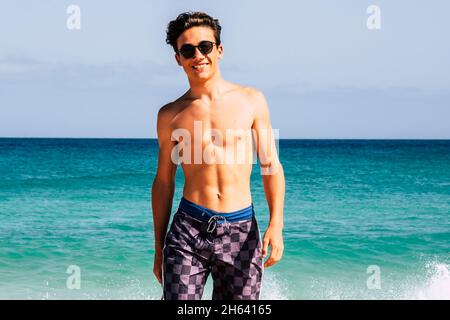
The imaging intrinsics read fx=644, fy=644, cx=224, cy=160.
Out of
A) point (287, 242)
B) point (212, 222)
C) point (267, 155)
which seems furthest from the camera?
point (287, 242)

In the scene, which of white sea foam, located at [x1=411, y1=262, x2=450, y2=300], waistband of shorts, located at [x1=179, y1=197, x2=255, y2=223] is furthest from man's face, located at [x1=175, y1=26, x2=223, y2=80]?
white sea foam, located at [x1=411, y1=262, x2=450, y2=300]

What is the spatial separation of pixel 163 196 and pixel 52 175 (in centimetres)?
2367

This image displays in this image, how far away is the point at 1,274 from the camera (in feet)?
29.7

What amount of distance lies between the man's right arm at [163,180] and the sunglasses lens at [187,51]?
1.04ft

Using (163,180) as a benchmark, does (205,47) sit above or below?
above

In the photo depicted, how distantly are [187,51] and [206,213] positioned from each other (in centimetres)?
84

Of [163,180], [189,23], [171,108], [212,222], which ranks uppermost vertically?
[189,23]

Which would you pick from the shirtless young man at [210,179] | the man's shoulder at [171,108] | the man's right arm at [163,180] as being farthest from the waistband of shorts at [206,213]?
the man's shoulder at [171,108]

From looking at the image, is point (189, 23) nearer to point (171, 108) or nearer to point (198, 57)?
→ point (198, 57)

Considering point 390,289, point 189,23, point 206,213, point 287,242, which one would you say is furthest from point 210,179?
point 287,242

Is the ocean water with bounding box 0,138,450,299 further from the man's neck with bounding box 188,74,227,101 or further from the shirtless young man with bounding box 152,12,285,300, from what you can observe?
the man's neck with bounding box 188,74,227,101

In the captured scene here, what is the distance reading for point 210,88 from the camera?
3428 mm

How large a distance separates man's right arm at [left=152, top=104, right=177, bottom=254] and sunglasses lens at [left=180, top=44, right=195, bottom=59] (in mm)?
318
